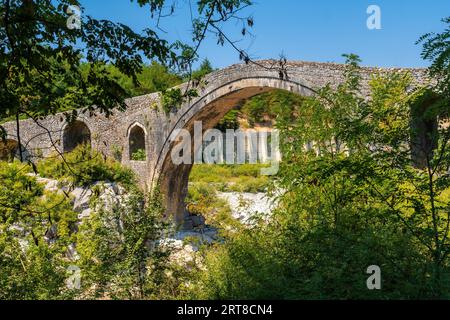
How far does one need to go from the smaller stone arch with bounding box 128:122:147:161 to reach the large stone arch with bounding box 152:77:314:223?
3.27 feet

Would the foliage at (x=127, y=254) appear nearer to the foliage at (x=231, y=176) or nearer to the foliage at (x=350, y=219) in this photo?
the foliage at (x=350, y=219)

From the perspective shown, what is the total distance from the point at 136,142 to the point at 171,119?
2817mm

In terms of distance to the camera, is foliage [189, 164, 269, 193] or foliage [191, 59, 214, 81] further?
foliage [189, 164, 269, 193]

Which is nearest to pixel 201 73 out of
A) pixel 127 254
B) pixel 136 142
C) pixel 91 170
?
pixel 136 142

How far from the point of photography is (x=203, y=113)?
1283 centimetres

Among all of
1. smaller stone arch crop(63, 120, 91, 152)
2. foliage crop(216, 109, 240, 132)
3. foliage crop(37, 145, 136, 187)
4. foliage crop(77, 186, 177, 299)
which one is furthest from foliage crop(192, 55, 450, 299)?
foliage crop(216, 109, 240, 132)

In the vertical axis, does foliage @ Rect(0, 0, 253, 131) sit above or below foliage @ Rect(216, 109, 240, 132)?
below

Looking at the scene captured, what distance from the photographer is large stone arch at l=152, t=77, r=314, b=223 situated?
10656mm

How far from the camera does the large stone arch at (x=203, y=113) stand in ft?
35.0

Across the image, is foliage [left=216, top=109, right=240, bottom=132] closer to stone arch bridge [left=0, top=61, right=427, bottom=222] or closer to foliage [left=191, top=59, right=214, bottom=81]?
foliage [left=191, top=59, right=214, bottom=81]

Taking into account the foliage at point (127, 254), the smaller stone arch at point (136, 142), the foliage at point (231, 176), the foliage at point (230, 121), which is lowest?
the foliage at point (127, 254)

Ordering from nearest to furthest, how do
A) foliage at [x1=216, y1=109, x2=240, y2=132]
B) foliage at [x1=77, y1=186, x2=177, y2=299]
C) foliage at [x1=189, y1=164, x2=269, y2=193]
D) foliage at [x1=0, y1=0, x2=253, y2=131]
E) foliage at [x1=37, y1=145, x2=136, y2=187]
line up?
1. foliage at [x1=0, y1=0, x2=253, y2=131]
2. foliage at [x1=77, y1=186, x2=177, y2=299]
3. foliage at [x1=37, y1=145, x2=136, y2=187]
4. foliage at [x1=189, y1=164, x2=269, y2=193]
5. foliage at [x1=216, y1=109, x2=240, y2=132]

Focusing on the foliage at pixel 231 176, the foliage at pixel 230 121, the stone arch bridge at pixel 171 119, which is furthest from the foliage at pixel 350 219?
the foliage at pixel 230 121
